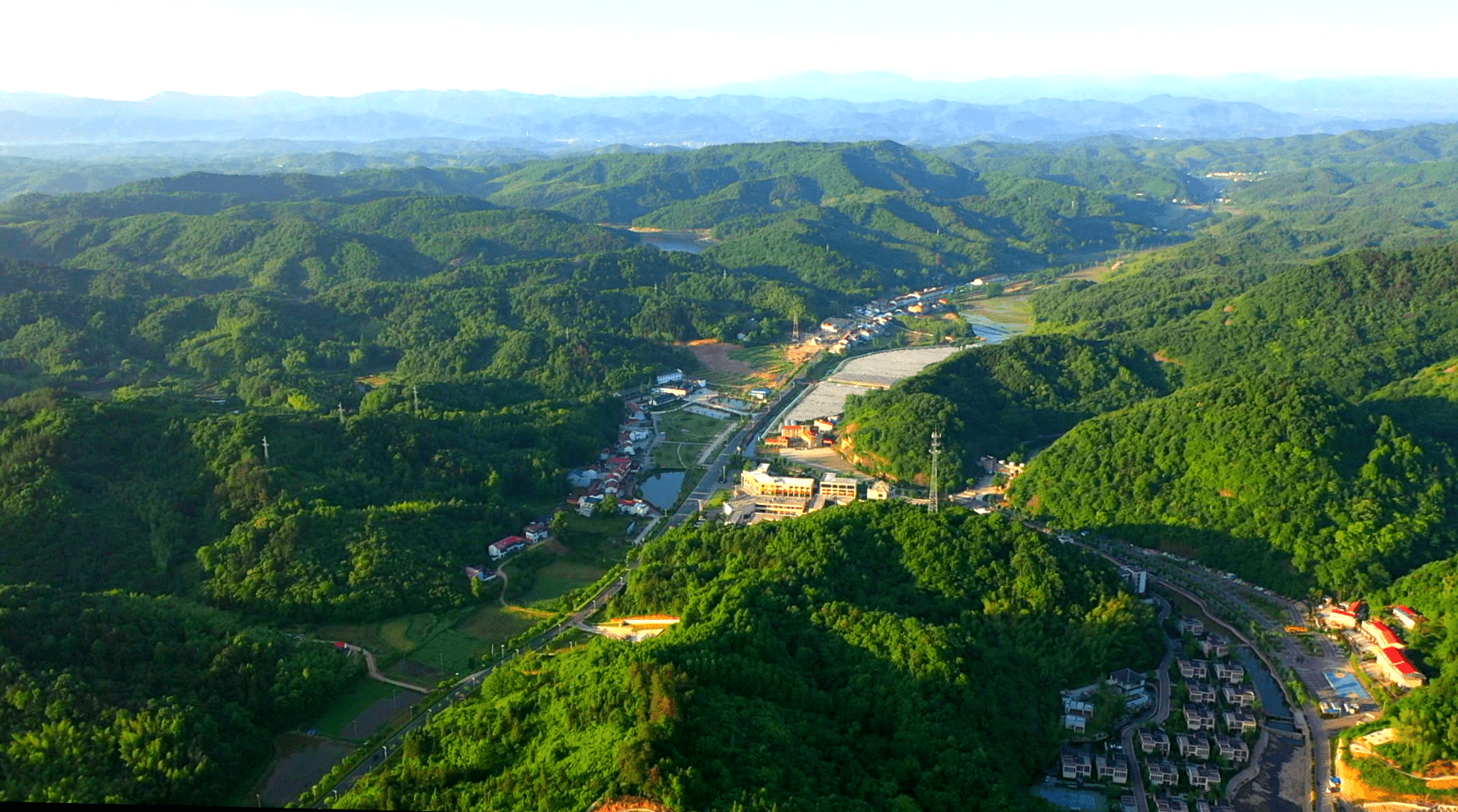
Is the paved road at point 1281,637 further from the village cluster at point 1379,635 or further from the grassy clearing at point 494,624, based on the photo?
the grassy clearing at point 494,624

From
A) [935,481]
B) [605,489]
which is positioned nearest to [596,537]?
[605,489]

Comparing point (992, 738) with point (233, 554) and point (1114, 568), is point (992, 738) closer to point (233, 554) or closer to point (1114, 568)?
point (1114, 568)

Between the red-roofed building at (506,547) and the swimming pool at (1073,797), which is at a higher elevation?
the red-roofed building at (506,547)

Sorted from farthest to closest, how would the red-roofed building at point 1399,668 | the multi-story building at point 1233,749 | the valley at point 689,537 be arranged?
the red-roofed building at point 1399,668 → the multi-story building at point 1233,749 → the valley at point 689,537

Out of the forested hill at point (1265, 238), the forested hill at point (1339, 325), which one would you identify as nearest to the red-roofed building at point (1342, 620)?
the forested hill at point (1339, 325)

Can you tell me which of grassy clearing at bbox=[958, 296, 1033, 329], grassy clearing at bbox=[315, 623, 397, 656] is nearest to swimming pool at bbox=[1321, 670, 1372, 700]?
grassy clearing at bbox=[315, 623, 397, 656]

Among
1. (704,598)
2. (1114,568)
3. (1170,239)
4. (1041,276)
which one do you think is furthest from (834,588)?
(1170,239)
